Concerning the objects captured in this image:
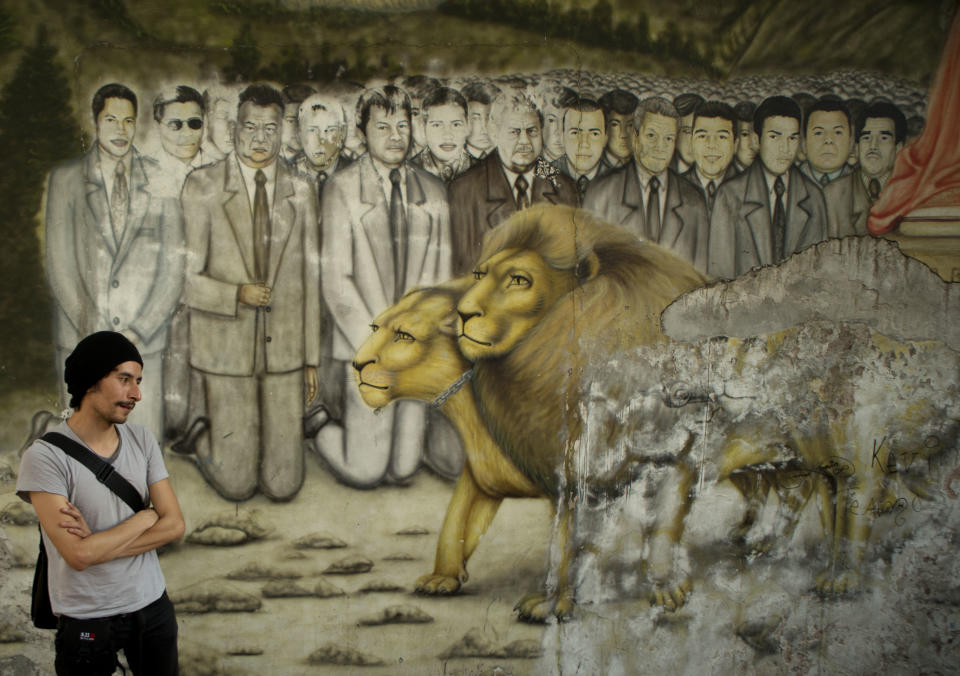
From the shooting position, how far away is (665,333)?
425 centimetres

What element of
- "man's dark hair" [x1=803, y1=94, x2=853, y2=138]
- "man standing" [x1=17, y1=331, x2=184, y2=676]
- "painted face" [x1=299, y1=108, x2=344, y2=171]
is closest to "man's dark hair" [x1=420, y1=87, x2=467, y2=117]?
"painted face" [x1=299, y1=108, x2=344, y2=171]

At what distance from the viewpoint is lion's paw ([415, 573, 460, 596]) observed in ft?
13.7

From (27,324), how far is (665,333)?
3.35 m

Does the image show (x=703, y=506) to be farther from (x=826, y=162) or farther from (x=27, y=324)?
(x=27, y=324)

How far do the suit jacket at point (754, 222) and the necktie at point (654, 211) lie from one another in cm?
31

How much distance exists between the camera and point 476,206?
164 inches

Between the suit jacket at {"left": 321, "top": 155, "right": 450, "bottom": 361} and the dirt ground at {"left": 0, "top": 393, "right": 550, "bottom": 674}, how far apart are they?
2.73 ft

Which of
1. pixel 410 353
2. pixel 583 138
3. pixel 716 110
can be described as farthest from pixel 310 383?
pixel 716 110

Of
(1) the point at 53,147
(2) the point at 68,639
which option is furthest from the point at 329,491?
(1) the point at 53,147

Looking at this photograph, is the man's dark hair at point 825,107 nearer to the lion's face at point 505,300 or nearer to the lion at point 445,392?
the lion's face at point 505,300

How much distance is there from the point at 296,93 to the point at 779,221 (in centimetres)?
272

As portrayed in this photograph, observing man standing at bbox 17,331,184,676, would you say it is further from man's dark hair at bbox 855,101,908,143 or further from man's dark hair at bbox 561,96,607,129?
man's dark hair at bbox 855,101,908,143

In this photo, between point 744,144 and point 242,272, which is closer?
point 242,272

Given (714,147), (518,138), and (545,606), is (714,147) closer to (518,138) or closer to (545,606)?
(518,138)
